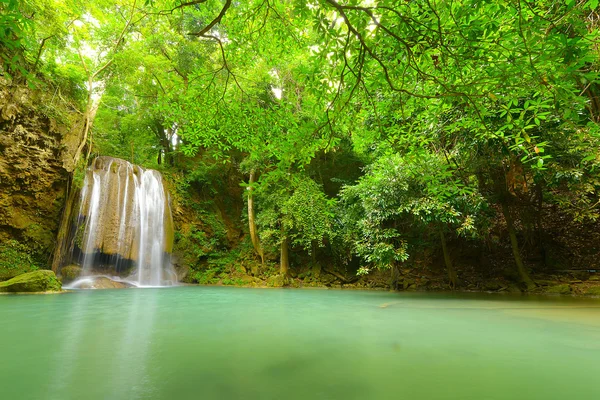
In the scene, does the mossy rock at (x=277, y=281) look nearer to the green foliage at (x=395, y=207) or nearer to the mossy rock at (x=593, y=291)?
the green foliage at (x=395, y=207)

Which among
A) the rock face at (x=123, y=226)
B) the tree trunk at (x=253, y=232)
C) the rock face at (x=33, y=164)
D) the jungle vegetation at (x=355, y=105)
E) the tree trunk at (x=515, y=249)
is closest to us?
the jungle vegetation at (x=355, y=105)

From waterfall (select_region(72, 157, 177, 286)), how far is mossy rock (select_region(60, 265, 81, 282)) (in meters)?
0.28

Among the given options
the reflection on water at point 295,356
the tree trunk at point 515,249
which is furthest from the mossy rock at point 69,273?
the tree trunk at point 515,249

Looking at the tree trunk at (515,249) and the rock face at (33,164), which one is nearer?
the rock face at (33,164)

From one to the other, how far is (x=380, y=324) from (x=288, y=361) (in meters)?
2.43

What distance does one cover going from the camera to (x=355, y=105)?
12.9 feet

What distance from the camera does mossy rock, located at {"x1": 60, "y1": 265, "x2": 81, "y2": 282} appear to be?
10906 millimetres

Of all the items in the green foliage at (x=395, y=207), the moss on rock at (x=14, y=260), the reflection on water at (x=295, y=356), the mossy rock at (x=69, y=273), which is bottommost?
the reflection on water at (x=295, y=356)

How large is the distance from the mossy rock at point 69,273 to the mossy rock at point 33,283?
8.02 ft

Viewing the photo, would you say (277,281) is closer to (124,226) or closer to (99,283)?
(99,283)

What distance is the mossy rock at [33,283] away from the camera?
8070 millimetres

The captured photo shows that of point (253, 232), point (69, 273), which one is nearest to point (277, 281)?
point (253, 232)

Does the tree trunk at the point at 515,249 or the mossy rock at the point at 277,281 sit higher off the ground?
the tree trunk at the point at 515,249

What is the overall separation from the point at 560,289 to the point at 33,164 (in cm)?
1724
